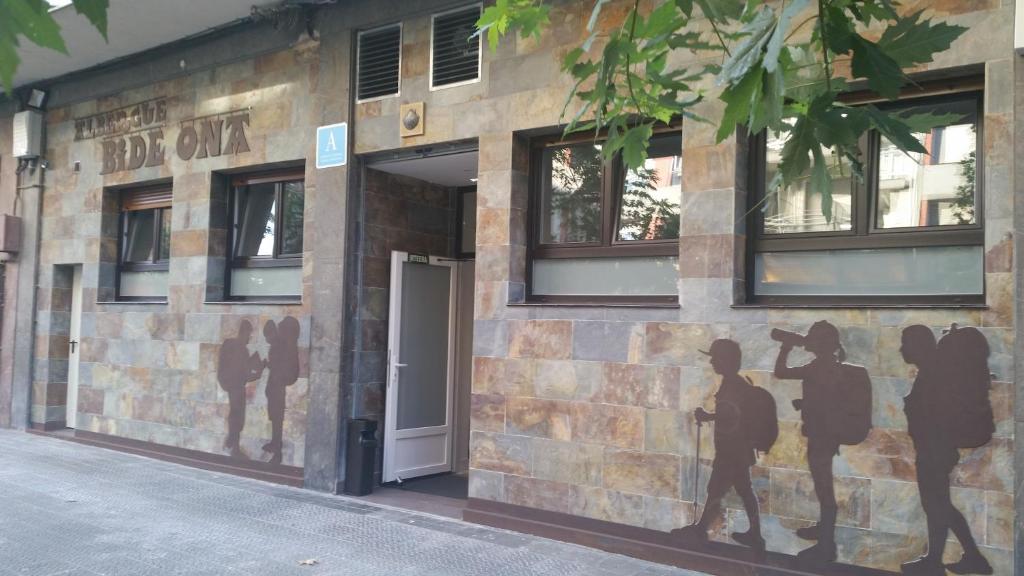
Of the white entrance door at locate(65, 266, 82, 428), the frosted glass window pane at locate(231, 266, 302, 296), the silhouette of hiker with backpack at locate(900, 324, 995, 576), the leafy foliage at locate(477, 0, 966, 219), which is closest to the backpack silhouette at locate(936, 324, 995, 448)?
the silhouette of hiker with backpack at locate(900, 324, 995, 576)

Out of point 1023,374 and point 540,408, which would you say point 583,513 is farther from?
point 1023,374

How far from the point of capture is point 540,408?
694 centimetres

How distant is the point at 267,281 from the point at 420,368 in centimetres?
205

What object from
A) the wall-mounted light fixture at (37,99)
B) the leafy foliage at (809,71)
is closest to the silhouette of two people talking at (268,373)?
the wall-mounted light fixture at (37,99)

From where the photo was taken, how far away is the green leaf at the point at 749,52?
239 centimetres

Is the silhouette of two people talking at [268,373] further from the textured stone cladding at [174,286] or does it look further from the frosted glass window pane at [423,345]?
the frosted glass window pane at [423,345]

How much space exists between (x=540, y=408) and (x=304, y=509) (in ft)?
8.13

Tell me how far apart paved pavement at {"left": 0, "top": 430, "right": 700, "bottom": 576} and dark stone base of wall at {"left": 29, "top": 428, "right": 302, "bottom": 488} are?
148mm

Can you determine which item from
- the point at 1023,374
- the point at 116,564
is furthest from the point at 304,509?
the point at 1023,374

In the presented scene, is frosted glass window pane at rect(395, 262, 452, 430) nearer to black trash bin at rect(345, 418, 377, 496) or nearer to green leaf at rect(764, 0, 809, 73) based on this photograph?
black trash bin at rect(345, 418, 377, 496)

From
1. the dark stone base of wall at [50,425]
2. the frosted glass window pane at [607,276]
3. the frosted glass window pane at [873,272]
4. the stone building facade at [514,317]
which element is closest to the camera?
the stone building facade at [514,317]

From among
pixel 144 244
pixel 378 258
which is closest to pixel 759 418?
pixel 378 258

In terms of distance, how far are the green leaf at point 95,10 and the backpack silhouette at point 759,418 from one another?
183 inches

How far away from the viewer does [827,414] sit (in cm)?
553
